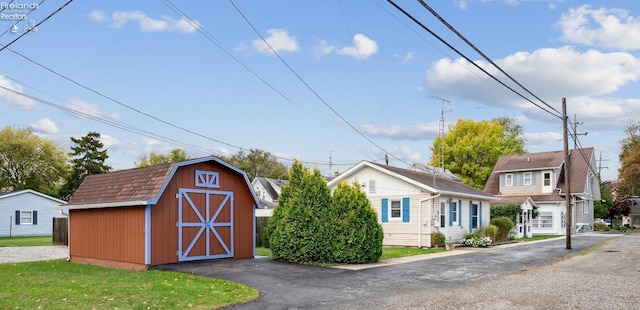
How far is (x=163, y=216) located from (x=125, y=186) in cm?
208

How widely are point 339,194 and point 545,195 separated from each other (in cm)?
2977

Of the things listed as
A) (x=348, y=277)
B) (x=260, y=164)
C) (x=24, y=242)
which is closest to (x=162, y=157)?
Result: (x=260, y=164)

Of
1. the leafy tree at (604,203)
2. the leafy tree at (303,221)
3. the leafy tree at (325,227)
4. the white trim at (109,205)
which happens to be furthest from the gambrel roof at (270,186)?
the leafy tree at (325,227)

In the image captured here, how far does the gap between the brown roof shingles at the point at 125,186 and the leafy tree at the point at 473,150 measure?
158 feet

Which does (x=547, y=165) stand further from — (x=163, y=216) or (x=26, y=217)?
(x=26, y=217)

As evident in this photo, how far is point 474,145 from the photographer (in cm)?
6100

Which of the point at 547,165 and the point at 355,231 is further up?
the point at 547,165

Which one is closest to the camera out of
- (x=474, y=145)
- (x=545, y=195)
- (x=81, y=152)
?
(x=545, y=195)

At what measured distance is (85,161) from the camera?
5150cm

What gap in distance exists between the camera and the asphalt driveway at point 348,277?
1005 cm

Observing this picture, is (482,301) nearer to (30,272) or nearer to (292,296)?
(292,296)

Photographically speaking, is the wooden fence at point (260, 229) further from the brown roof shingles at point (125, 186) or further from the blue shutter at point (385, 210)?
the brown roof shingles at point (125, 186)

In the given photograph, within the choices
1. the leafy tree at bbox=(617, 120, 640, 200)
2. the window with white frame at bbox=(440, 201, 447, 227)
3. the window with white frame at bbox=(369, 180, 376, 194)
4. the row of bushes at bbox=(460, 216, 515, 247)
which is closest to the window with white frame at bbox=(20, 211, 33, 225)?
the window with white frame at bbox=(369, 180, 376, 194)

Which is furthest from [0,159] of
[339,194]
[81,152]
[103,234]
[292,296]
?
[292,296]
